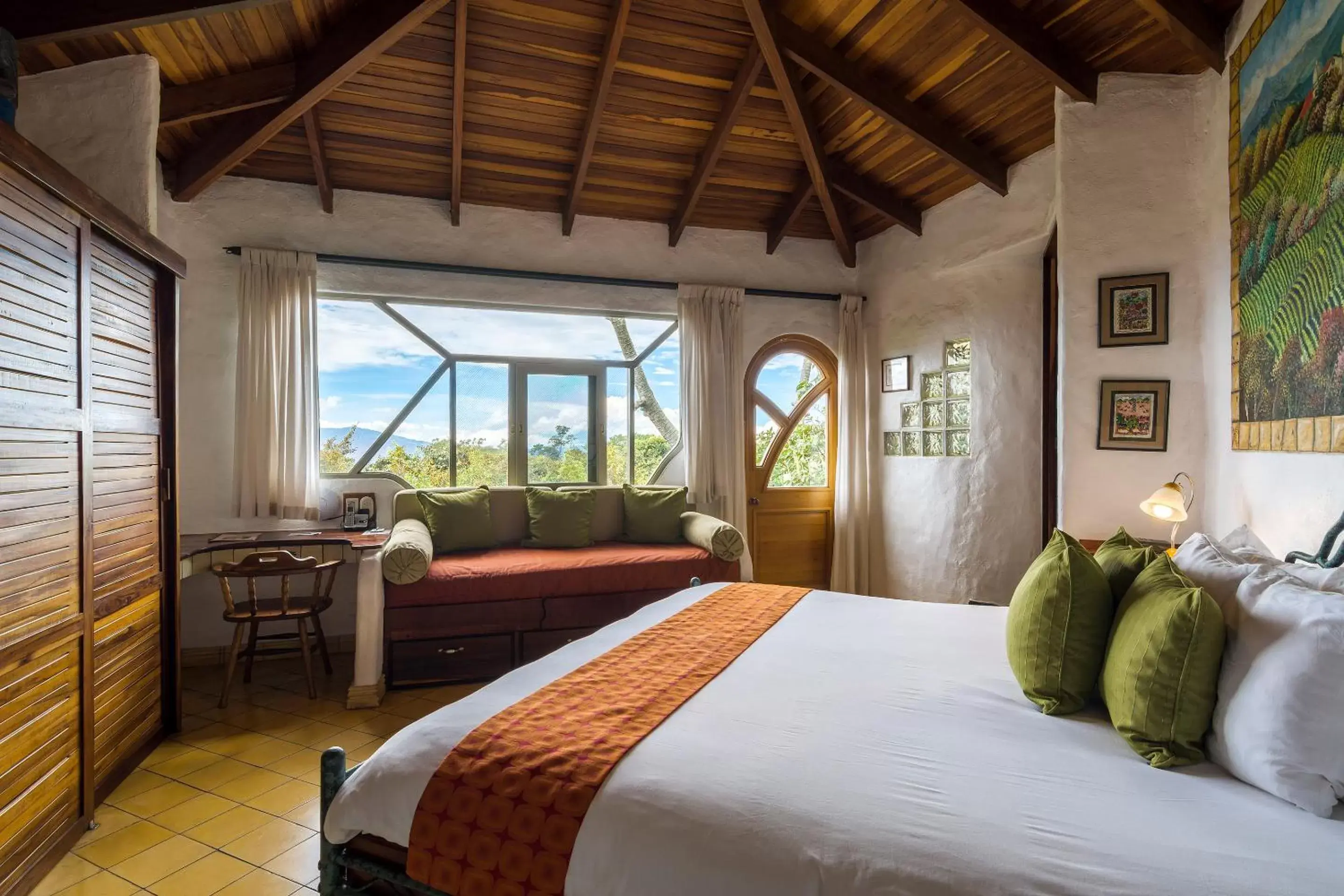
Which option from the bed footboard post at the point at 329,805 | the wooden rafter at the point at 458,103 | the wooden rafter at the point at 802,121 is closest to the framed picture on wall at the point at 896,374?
the wooden rafter at the point at 802,121

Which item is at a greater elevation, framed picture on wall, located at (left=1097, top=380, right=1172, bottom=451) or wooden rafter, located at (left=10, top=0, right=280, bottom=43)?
wooden rafter, located at (left=10, top=0, right=280, bottom=43)

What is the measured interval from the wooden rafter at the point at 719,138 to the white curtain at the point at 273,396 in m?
2.42

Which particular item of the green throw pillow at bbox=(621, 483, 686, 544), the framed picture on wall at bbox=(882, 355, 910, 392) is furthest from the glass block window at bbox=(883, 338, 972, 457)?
the green throw pillow at bbox=(621, 483, 686, 544)

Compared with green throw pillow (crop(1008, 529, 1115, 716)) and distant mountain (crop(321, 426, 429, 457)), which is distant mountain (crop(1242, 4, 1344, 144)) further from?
distant mountain (crop(321, 426, 429, 457))

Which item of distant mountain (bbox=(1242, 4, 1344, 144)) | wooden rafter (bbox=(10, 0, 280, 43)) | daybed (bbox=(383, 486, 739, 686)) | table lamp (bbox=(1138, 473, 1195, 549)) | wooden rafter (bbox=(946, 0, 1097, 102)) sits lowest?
daybed (bbox=(383, 486, 739, 686))

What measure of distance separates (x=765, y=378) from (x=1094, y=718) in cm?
391

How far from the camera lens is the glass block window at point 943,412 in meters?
4.56

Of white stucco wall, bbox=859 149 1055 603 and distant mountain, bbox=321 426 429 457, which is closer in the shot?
white stucco wall, bbox=859 149 1055 603

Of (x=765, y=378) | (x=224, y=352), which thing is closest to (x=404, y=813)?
(x=224, y=352)

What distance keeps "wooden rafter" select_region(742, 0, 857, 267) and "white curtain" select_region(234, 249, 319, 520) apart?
285 centimetres

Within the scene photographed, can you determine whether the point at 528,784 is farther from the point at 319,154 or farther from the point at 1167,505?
the point at 319,154

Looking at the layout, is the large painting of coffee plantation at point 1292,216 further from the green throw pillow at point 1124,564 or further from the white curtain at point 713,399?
the white curtain at point 713,399

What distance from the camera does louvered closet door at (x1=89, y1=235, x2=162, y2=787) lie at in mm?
2297

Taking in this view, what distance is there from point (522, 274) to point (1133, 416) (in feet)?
11.7
